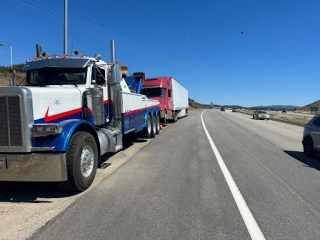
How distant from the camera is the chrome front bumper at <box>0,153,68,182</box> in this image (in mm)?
5008

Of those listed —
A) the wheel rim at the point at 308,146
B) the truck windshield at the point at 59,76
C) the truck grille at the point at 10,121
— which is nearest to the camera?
the truck grille at the point at 10,121

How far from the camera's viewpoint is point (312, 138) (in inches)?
371

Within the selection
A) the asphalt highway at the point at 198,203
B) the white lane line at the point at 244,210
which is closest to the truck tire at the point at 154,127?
the asphalt highway at the point at 198,203

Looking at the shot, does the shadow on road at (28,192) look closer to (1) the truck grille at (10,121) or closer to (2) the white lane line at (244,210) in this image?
(1) the truck grille at (10,121)

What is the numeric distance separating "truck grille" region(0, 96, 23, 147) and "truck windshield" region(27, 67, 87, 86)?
2.28 m

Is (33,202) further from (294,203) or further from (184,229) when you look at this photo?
(294,203)

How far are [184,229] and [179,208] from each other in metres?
0.79

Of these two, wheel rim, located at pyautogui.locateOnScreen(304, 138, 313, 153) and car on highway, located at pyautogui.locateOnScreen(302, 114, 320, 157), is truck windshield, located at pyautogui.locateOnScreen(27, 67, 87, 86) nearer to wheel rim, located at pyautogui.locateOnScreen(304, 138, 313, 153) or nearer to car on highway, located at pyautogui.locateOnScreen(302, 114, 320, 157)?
car on highway, located at pyautogui.locateOnScreen(302, 114, 320, 157)

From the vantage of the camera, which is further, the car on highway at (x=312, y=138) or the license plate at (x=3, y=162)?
the car on highway at (x=312, y=138)

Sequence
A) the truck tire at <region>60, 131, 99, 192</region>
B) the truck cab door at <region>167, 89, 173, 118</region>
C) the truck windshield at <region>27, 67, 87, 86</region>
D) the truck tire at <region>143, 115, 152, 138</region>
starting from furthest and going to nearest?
the truck cab door at <region>167, 89, 173, 118</region> < the truck tire at <region>143, 115, 152, 138</region> < the truck windshield at <region>27, 67, 87, 86</region> < the truck tire at <region>60, 131, 99, 192</region>

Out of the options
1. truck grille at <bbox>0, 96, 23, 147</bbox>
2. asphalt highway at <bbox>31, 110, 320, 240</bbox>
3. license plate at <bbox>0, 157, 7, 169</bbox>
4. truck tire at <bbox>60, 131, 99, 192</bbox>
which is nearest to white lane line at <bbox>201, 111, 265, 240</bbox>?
asphalt highway at <bbox>31, 110, 320, 240</bbox>

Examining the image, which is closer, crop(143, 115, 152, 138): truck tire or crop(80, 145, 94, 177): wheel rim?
crop(80, 145, 94, 177): wheel rim

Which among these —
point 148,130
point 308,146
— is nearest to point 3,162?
point 308,146

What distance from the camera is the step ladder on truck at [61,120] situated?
16.4ft
